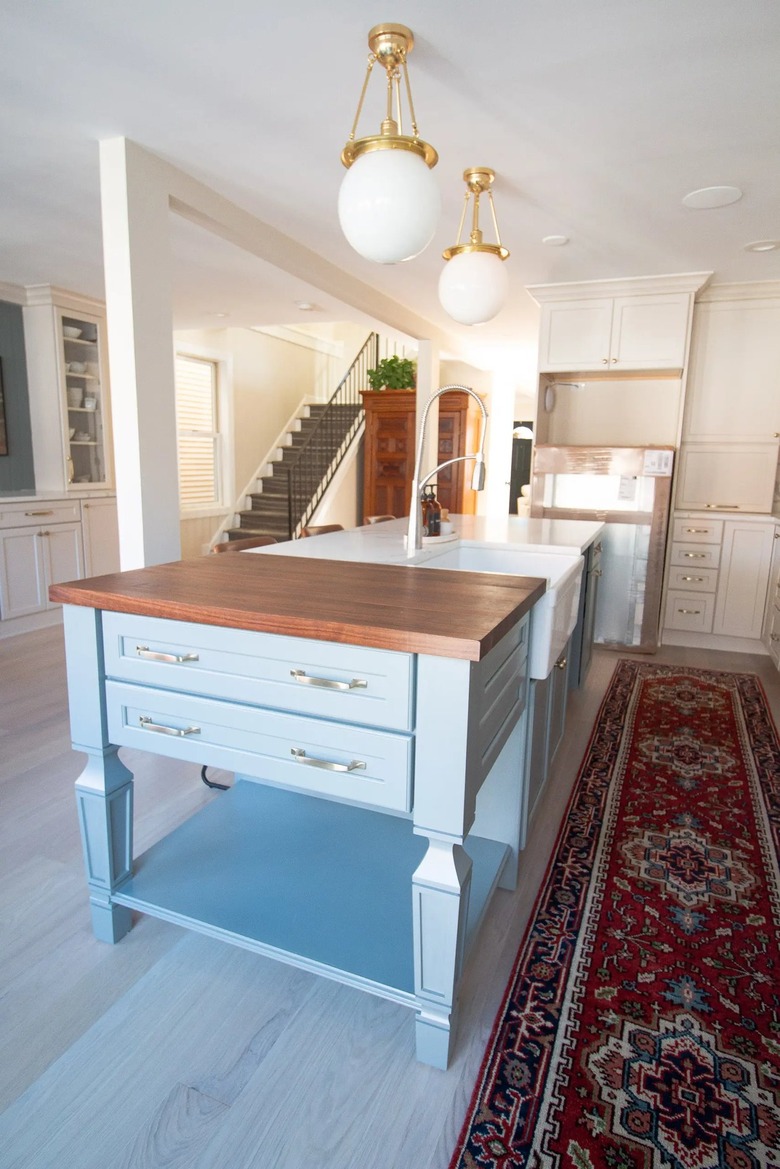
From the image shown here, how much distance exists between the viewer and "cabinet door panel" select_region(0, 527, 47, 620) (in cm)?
444

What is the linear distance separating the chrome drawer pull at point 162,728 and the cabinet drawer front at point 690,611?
4.00m

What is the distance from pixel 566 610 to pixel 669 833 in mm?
875

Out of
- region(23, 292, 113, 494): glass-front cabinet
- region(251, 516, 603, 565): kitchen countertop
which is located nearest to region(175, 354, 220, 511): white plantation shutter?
region(23, 292, 113, 494): glass-front cabinet

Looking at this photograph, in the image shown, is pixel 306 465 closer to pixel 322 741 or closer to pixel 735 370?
pixel 735 370

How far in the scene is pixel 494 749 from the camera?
1445mm

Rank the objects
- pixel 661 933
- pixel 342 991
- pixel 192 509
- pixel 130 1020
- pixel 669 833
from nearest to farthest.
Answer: pixel 130 1020, pixel 342 991, pixel 661 933, pixel 669 833, pixel 192 509

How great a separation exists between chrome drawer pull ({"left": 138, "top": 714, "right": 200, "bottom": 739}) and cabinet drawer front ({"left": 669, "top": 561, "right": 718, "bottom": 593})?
4.00m

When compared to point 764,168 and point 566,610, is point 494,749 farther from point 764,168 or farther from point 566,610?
point 764,168

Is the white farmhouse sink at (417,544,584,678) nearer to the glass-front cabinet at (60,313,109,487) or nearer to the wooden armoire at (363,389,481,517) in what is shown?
the glass-front cabinet at (60,313,109,487)

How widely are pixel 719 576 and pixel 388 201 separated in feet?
12.3

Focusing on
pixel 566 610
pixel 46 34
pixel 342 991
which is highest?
pixel 46 34

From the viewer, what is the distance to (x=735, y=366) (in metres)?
4.47

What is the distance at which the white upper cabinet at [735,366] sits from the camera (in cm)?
437

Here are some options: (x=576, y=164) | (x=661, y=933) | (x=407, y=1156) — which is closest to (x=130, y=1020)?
(x=407, y=1156)
